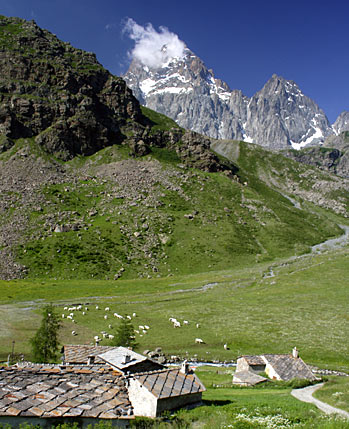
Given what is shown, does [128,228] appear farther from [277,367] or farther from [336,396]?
[336,396]

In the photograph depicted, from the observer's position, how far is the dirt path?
22.0 metres

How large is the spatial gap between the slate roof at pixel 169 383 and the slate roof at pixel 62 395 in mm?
1417

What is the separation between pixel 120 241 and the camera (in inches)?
5846

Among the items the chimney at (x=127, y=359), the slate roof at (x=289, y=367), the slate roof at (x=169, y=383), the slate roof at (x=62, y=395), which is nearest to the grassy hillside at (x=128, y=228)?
the slate roof at (x=289, y=367)

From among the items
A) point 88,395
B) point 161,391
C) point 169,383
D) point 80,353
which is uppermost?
point 88,395

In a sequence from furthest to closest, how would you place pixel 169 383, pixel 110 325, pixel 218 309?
pixel 218 309
pixel 110 325
pixel 169 383

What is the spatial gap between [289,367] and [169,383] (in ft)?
88.2

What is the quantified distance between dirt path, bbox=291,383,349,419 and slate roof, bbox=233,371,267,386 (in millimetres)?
6280

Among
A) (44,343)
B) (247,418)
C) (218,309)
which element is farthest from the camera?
(218,309)

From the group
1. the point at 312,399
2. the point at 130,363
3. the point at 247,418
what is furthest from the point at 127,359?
the point at 312,399

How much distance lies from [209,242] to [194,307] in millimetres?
72706

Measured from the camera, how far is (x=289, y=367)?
4169 cm

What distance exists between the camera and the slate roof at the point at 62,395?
15797 millimetres

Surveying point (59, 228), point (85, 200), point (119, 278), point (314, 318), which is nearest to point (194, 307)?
point (314, 318)
